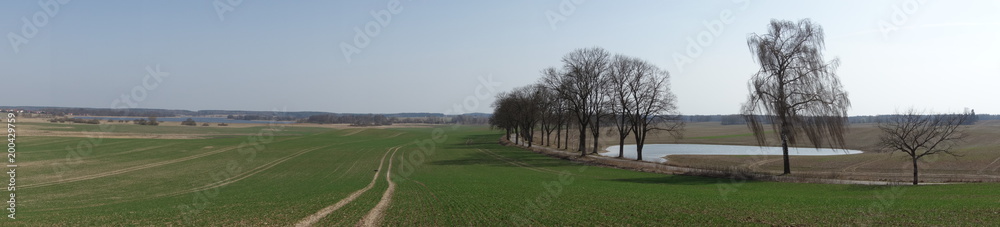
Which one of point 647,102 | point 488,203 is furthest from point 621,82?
point 488,203

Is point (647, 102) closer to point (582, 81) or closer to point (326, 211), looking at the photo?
point (582, 81)

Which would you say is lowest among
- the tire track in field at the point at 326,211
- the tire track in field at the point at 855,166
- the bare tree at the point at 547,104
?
the tire track in field at the point at 326,211

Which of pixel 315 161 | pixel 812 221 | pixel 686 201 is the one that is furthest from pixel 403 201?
pixel 315 161

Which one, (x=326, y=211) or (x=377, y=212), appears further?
(x=326, y=211)

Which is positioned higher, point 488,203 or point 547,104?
point 547,104

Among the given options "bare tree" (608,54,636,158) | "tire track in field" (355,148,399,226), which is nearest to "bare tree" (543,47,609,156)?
"bare tree" (608,54,636,158)

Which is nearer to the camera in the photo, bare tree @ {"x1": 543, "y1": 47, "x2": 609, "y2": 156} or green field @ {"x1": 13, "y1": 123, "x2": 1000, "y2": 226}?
green field @ {"x1": 13, "y1": 123, "x2": 1000, "y2": 226}

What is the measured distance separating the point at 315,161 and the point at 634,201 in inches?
1624

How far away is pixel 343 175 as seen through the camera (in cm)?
3891

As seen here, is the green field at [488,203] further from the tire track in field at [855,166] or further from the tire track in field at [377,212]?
the tire track in field at [855,166]

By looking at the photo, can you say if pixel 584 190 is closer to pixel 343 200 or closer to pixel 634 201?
pixel 634 201

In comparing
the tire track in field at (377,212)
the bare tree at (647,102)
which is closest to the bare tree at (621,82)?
the bare tree at (647,102)

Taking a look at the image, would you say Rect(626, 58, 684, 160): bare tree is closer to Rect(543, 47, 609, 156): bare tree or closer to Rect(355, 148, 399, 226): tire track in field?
Rect(543, 47, 609, 156): bare tree

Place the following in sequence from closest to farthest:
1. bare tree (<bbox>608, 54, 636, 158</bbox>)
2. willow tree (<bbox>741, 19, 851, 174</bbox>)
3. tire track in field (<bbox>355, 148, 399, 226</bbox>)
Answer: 1. tire track in field (<bbox>355, 148, 399, 226</bbox>)
2. willow tree (<bbox>741, 19, 851, 174</bbox>)
3. bare tree (<bbox>608, 54, 636, 158</bbox>)
